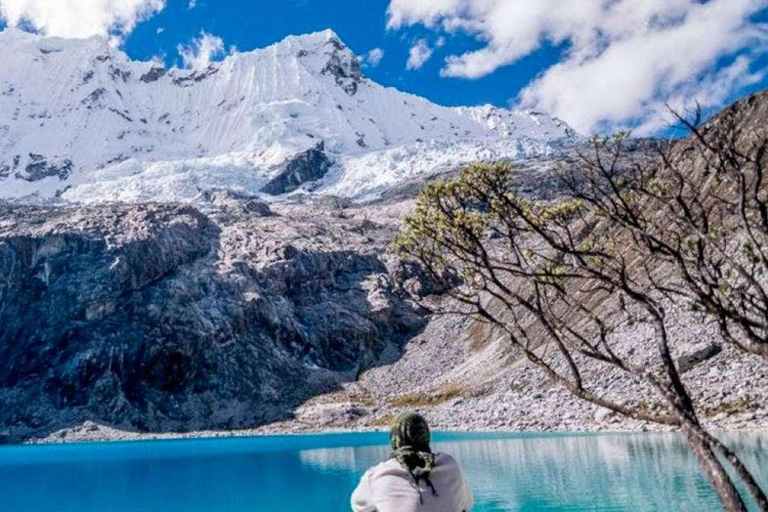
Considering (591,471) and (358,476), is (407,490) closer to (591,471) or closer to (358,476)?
(591,471)

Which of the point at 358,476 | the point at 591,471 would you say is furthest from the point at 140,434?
the point at 591,471

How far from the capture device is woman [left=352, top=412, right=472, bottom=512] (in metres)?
6.20

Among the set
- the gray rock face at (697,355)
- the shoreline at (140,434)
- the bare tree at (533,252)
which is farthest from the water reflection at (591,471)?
the shoreline at (140,434)

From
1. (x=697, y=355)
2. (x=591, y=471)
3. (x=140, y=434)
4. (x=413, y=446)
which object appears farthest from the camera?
(x=140, y=434)

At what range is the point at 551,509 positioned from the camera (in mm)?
35094

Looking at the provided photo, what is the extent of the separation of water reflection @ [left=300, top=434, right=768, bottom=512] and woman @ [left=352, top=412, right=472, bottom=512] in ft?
94.2

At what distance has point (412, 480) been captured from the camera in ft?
20.6

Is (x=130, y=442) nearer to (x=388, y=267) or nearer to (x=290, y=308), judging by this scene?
(x=290, y=308)

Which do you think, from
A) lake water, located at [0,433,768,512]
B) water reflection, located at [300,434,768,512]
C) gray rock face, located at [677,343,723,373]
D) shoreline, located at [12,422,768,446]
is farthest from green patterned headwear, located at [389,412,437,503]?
shoreline, located at [12,422,768,446]

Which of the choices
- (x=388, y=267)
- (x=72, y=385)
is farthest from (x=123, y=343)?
(x=388, y=267)

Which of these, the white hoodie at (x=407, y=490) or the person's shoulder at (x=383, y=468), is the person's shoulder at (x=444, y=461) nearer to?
the white hoodie at (x=407, y=490)

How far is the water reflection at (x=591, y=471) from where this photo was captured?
1400 inches

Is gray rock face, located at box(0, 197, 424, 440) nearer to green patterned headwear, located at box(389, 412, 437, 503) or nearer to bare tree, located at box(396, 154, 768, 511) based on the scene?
bare tree, located at box(396, 154, 768, 511)

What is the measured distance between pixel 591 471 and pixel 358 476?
17198mm
